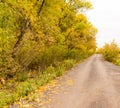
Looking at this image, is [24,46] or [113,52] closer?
[24,46]

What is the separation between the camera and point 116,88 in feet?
46.3

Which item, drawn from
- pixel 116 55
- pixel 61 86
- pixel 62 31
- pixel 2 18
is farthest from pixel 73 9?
pixel 116 55

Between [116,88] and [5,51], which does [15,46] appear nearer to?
[5,51]

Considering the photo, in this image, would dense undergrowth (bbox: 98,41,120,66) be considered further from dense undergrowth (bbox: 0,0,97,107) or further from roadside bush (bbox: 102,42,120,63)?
dense undergrowth (bbox: 0,0,97,107)

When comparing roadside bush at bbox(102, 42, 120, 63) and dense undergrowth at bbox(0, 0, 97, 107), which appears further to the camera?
roadside bush at bbox(102, 42, 120, 63)

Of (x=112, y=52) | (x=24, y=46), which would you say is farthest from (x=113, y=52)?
(x=24, y=46)

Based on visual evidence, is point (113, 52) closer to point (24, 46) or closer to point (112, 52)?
point (112, 52)

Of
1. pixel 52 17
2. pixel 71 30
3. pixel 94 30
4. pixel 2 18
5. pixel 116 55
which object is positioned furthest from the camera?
pixel 116 55

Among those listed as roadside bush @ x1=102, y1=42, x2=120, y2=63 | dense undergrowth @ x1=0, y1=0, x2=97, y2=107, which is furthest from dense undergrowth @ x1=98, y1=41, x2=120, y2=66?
dense undergrowth @ x1=0, y1=0, x2=97, y2=107

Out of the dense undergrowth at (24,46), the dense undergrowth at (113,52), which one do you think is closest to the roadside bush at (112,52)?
the dense undergrowth at (113,52)

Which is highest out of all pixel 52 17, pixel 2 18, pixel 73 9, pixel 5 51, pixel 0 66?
pixel 73 9

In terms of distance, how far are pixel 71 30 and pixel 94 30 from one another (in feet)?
49.9

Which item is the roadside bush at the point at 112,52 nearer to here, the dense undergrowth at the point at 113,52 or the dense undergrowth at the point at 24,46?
the dense undergrowth at the point at 113,52

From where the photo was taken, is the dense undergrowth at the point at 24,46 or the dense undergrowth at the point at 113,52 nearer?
the dense undergrowth at the point at 24,46
